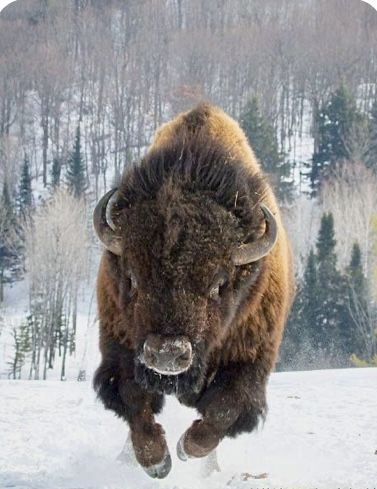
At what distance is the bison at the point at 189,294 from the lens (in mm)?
4520

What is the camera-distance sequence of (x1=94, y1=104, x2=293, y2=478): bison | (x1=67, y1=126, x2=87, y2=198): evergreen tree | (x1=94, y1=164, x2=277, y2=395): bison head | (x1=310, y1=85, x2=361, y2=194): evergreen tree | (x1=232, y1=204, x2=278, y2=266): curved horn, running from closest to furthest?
1. (x1=94, y1=164, x2=277, y2=395): bison head
2. (x1=94, y1=104, x2=293, y2=478): bison
3. (x1=232, y1=204, x2=278, y2=266): curved horn
4. (x1=67, y1=126, x2=87, y2=198): evergreen tree
5. (x1=310, y1=85, x2=361, y2=194): evergreen tree

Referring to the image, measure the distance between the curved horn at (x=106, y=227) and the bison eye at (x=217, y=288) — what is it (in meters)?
0.66

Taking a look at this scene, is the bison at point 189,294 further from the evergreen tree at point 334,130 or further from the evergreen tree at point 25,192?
the evergreen tree at point 334,130

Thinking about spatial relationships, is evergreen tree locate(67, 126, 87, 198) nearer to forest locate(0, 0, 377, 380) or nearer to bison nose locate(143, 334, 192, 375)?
forest locate(0, 0, 377, 380)

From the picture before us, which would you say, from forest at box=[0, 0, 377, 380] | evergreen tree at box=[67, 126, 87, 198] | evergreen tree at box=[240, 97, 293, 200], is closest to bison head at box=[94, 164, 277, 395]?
forest at box=[0, 0, 377, 380]

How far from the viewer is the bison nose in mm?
4164

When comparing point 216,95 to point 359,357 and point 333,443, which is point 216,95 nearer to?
point 359,357

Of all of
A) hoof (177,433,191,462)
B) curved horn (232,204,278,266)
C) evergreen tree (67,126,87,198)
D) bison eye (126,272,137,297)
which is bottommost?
evergreen tree (67,126,87,198)

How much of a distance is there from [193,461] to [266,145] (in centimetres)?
3270

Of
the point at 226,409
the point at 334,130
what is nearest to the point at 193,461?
the point at 226,409

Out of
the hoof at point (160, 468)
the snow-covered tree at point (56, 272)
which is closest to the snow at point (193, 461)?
the hoof at point (160, 468)

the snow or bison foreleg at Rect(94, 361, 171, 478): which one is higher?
bison foreleg at Rect(94, 361, 171, 478)

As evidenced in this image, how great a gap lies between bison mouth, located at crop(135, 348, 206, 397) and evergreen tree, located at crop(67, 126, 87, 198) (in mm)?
33118

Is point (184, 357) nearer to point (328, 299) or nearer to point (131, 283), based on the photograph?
point (131, 283)
